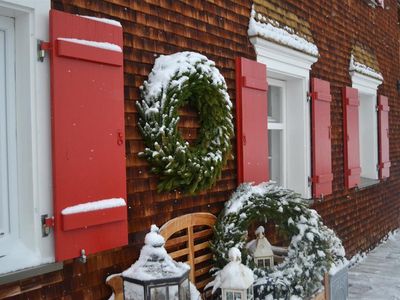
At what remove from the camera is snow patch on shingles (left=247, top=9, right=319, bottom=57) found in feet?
15.5

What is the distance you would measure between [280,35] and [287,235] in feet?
6.60

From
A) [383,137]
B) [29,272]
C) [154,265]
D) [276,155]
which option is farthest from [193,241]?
[383,137]

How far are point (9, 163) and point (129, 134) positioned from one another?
872 millimetres

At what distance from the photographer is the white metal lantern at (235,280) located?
333 cm

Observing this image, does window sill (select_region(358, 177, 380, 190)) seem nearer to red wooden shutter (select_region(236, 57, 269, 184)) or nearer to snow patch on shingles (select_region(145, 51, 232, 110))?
red wooden shutter (select_region(236, 57, 269, 184))

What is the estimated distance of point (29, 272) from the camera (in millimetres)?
2465

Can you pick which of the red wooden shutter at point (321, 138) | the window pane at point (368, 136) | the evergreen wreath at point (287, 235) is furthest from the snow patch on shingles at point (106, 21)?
the window pane at point (368, 136)

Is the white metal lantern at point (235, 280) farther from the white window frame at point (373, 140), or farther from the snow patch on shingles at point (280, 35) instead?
the white window frame at point (373, 140)

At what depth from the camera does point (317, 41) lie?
6.24m

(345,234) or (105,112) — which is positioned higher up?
(105,112)

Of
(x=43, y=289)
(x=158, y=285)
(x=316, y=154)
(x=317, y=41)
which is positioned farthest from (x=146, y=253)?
(x=317, y=41)

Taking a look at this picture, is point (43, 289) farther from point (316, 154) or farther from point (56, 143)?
point (316, 154)

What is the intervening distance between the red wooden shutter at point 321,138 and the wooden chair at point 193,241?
214cm

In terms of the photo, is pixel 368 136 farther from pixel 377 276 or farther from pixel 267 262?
pixel 267 262
